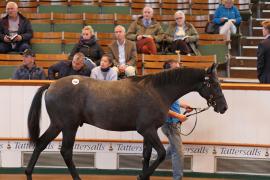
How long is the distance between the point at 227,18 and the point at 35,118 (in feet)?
19.4

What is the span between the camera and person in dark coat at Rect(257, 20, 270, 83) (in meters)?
9.82

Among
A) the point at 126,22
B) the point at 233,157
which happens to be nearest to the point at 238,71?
the point at 126,22

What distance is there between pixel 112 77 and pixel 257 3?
681 cm

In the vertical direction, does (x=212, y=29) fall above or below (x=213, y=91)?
above

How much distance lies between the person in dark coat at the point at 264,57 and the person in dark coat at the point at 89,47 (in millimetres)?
2777

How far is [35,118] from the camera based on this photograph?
879cm

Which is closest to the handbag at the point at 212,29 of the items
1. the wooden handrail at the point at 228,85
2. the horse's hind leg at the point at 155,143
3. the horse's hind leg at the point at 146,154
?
the wooden handrail at the point at 228,85

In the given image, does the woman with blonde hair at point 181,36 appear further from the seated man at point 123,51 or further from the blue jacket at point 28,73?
the blue jacket at point 28,73

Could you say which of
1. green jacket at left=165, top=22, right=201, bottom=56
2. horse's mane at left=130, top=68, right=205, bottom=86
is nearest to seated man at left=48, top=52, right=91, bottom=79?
horse's mane at left=130, top=68, right=205, bottom=86

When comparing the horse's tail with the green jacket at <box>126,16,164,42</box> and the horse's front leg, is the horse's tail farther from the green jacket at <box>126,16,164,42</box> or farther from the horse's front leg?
the green jacket at <box>126,16,164,42</box>

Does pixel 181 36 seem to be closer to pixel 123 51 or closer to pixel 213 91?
pixel 123 51

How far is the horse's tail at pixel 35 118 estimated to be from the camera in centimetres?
876

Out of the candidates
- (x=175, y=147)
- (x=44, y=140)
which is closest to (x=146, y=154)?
(x=175, y=147)

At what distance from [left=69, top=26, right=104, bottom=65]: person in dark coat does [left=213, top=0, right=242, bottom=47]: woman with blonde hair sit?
10.1 feet
